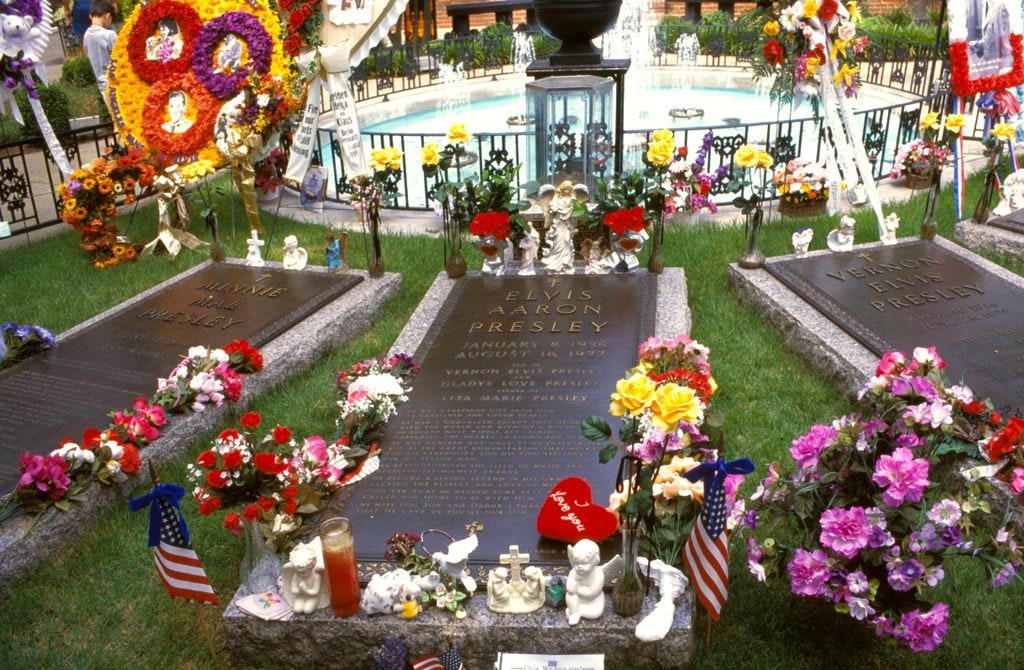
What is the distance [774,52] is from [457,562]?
5239 mm

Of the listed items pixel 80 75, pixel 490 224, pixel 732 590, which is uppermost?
pixel 80 75

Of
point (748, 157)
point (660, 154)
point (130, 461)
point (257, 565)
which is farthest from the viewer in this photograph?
point (660, 154)

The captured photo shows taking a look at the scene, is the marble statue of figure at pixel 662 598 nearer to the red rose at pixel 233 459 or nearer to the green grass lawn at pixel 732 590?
the green grass lawn at pixel 732 590

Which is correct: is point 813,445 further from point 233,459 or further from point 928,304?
point 928,304

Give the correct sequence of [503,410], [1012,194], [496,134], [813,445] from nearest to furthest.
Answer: [813,445] → [503,410] → [1012,194] → [496,134]

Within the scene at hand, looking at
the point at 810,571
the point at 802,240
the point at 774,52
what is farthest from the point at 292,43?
the point at 810,571

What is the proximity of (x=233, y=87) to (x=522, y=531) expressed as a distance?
6441mm

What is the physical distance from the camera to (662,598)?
3.35 m

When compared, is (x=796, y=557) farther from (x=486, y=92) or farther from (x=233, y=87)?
(x=486, y=92)

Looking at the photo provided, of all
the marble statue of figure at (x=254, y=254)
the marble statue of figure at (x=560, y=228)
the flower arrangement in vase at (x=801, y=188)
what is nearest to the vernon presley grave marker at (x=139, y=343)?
the marble statue of figure at (x=254, y=254)

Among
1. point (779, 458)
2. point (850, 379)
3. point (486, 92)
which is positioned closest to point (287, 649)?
point (779, 458)

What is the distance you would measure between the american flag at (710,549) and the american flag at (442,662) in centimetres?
95

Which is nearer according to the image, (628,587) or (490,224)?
(628,587)

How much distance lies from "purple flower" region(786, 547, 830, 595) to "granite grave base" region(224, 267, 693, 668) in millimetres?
427
